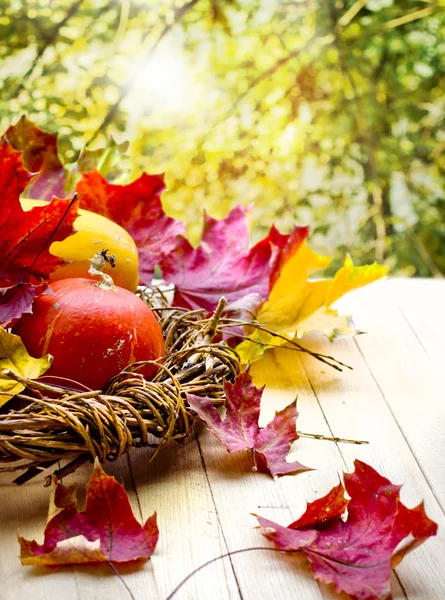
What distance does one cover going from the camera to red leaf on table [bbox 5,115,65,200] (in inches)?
42.1

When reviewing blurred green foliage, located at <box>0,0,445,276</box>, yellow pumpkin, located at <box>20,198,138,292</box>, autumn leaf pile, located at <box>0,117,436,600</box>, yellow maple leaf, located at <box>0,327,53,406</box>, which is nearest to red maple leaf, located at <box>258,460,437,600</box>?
autumn leaf pile, located at <box>0,117,436,600</box>

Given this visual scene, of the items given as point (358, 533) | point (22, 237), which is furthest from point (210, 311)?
point (358, 533)

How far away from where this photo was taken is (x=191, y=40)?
6.23ft

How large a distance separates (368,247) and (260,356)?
124 centimetres

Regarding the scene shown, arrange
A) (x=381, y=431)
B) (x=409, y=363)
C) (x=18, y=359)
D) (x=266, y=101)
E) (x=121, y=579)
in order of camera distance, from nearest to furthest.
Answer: (x=121, y=579) < (x=18, y=359) < (x=381, y=431) < (x=409, y=363) < (x=266, y=101)

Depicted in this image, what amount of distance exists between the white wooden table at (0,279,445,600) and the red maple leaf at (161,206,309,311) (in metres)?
0.10

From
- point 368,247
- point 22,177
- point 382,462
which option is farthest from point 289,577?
point 368,247

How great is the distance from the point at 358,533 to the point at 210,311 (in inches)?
17.3

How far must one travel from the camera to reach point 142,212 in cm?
103

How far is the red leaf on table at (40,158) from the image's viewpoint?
1.07m

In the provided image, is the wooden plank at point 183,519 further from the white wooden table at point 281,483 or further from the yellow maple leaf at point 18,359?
the yellow maple leaf at point 18,359

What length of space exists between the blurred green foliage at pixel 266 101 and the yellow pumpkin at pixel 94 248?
2.79ft

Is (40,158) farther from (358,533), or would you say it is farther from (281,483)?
(358,533)

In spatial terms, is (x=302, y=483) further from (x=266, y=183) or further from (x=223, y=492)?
(x=266, y=183)
